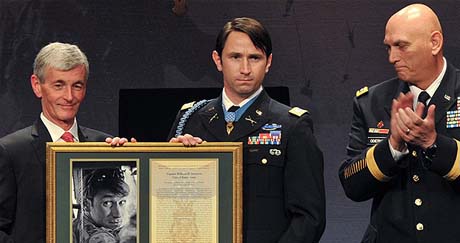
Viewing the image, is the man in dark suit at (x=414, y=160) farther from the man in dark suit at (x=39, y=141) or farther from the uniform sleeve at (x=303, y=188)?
the man in dark suit at (x=39, y=141)

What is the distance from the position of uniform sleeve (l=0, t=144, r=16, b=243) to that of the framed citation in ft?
0.50

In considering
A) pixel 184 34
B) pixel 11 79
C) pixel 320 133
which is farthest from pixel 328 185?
pixel 11 79

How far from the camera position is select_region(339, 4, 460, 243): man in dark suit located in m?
4.00

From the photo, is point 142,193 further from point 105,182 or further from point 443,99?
point 443,99

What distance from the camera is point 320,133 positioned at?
6.19 m

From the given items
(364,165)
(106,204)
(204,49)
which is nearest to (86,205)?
(106,204)

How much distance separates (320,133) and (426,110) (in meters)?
2.09

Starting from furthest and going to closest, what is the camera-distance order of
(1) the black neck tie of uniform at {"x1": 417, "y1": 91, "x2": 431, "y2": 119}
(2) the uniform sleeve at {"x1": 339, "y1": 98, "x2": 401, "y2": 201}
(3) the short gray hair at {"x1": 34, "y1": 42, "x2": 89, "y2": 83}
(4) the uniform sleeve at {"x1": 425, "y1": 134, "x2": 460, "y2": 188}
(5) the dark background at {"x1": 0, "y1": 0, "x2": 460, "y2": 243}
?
(5) the dark background at {"x1": 0, "y1": 0, "x2": 460, "y2": 243} < (3) the short gray hair at {"x1": 34, "y1": 42, "x2": 89, "y2": 83} < (1) the black neck tie of uniform at {"x1": 417, "y1": 91, "x2": 431, "y2": 119} < (2) the uniform sleeve at {"x1": 339, "y1": 98, "x2": 401, "y2": 201} < (4) the uniform sleeve at {"x1": 425, "y1": 134, "x2": 460, "y2": 188}

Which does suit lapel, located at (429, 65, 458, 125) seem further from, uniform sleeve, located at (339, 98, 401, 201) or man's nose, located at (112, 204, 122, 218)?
man's nose, located at (112, 204, 122, 218)

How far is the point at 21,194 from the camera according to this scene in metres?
4.08

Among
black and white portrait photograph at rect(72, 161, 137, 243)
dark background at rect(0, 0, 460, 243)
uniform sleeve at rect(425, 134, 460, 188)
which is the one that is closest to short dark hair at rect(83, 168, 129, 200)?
black and white portrait photograph at rect(72, 161, 137, 243)

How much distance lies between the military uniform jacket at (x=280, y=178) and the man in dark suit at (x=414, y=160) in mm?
195

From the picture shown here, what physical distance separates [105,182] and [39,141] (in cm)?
35

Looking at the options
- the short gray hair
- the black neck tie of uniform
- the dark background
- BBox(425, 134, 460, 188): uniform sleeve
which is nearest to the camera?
BBox(425, 134, 460, 188): uniform sleeve
